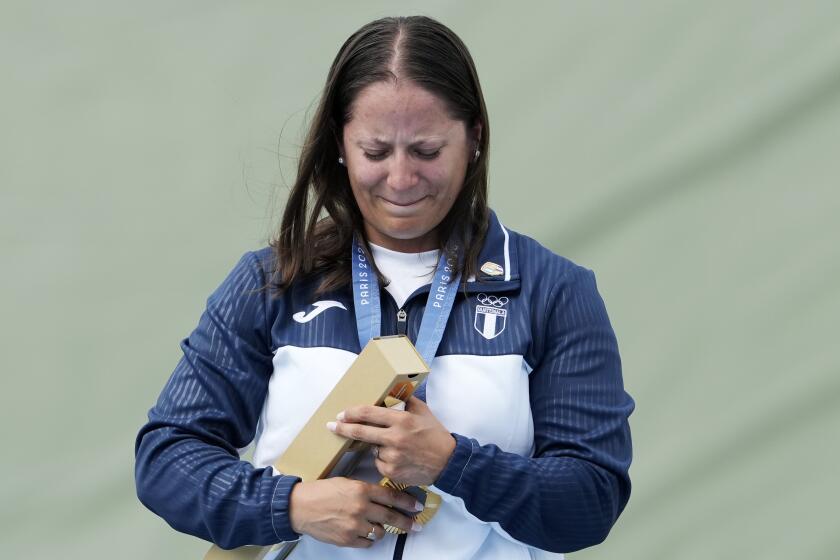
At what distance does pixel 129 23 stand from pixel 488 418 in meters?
1.87

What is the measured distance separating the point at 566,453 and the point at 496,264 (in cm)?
30

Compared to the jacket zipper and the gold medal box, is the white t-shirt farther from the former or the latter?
the gold medal box

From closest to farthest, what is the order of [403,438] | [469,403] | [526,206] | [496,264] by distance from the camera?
[403,438]
[469,403]
[496,264]
[526,206]

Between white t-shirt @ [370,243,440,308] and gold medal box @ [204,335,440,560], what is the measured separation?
0.57 feet

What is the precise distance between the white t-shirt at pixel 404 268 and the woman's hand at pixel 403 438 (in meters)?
0.25

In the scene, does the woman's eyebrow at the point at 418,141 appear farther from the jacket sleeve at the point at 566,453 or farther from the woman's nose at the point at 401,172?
the jacket sleeve at the point at 566,453

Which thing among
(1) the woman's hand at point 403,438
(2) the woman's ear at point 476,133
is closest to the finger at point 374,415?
(1) the woman's hand at point 403,438

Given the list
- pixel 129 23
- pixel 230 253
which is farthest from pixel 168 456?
pixel 129 23

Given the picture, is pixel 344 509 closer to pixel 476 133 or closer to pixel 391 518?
pixel 391 518

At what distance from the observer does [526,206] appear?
11.3 feet

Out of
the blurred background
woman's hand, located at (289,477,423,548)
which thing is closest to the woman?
woman's hand, located at (289,477,423,548)

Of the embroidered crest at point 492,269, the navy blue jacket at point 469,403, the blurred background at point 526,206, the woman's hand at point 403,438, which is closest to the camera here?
the woman's hand at point 403,438

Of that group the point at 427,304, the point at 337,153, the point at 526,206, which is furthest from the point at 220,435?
the point at 526,206

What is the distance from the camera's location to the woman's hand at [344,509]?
194 centimetres
